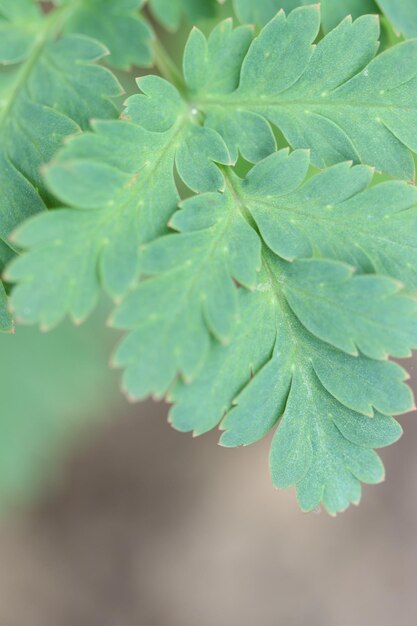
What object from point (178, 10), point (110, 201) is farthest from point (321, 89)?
point (110, 201)

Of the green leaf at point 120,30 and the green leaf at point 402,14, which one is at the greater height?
the green leaf at point 120,30

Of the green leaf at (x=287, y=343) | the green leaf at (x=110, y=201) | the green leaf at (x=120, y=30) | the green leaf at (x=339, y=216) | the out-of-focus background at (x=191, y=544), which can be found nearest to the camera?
the green leaf at (x=110, y=201)

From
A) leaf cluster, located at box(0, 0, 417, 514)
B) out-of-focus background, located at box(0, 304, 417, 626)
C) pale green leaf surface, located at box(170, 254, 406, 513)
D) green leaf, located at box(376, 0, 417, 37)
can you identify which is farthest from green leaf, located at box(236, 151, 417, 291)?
out-of-focus background, located at box(0, 304, 417, 626)

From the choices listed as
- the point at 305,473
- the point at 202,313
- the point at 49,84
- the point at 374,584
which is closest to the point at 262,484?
the point at 374,584

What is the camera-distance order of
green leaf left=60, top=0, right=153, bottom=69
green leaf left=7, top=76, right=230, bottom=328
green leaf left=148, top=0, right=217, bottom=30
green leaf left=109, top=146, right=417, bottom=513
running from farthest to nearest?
1. green leaf left=148, top=0, right=217, bottom=30
2. green leaf left=60, top=0, right=153, bottom=69
3. green leaf left=109, top=146, right=417, bottom=513
4. green leaf left=7, top=76, right=230, bottom=328

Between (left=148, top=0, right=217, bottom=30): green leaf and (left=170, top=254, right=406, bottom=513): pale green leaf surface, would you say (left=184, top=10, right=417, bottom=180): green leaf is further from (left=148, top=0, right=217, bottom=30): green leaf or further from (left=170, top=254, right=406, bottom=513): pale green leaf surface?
(left=170, top=254, right=406, bottom=513): pale green leaf surface

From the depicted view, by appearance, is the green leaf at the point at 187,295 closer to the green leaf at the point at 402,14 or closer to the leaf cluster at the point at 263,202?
the leaf cluster at the point at 263,202

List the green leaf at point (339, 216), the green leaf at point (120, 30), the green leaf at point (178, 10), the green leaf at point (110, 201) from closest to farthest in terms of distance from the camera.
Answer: the green leaf at point (110, 201)
the green leaf at point (339, 216)
the green leaf at point (120, 30)
the green leaf at point (178, 10)

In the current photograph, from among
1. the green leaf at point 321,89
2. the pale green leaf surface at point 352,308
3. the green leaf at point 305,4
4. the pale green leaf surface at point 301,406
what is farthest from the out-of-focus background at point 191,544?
the green leaf at point 305,4

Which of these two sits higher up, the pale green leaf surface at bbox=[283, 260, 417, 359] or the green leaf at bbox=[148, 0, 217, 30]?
the green leaf at bbox=[148, 0, 217, 30]
